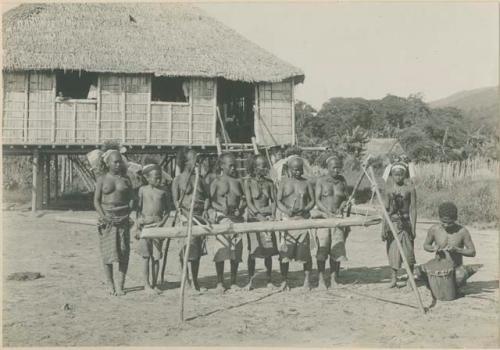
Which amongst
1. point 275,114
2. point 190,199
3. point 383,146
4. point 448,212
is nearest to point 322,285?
point 448,212

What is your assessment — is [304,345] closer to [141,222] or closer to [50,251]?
[141,222]

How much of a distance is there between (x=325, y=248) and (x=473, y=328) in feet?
6.38

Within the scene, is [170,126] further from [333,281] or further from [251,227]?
[251,227]

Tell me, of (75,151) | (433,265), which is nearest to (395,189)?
(433,265)

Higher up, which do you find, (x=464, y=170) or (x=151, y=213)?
(x=464, y=170)

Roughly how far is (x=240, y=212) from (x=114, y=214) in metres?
1.44

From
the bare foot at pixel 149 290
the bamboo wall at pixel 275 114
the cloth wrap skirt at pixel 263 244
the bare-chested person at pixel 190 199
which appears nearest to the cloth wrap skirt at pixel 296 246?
the cloth wrap skirt at pixel 263 244

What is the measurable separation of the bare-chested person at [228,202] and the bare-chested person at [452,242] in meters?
2.10

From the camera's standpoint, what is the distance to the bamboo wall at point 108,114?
14.8m

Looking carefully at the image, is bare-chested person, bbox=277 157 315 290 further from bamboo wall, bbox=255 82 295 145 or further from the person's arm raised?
bamboo wall, bbox=255 82 295 145

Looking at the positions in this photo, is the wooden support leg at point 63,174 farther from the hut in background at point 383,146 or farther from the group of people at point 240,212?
the hut in background at point 383,146

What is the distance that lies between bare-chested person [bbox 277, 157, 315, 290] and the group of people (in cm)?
1

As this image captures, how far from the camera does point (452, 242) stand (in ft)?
19.6

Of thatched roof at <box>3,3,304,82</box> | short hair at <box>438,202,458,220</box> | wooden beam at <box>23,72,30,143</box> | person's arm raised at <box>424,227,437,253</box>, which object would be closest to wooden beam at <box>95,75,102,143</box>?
thatched roof at <box>3,3,304,82</box>
